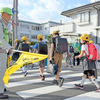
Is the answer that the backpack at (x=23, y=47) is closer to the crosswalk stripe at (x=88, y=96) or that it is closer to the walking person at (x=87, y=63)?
the walking person at (x=87, y=63)

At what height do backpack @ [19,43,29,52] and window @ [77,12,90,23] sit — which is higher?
window @ [77,12,90,23]

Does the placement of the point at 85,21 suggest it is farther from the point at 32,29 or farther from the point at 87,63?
the point at 32,29

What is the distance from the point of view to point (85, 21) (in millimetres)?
21000

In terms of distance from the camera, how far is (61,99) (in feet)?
11.2

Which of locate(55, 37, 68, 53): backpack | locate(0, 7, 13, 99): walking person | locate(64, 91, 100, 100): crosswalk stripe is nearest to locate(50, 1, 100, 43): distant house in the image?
locate(55, 37, 68, 53): backpack

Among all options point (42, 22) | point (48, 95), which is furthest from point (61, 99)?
point (42, 22)

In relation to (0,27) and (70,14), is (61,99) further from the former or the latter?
(70,14)

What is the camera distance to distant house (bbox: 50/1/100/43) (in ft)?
63.8

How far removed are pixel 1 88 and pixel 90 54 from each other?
255 centimetres

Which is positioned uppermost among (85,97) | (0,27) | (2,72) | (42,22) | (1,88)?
(42,22)

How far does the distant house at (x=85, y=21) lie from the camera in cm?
1945

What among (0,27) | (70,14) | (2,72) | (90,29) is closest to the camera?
(0,27)

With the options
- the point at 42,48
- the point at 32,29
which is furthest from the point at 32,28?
the point at 42,48

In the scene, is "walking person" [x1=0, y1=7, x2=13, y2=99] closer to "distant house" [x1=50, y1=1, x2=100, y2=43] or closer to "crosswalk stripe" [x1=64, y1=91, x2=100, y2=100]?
"crosswalk stripe" [x1=64, y1=91, x2=100, y2=100]
